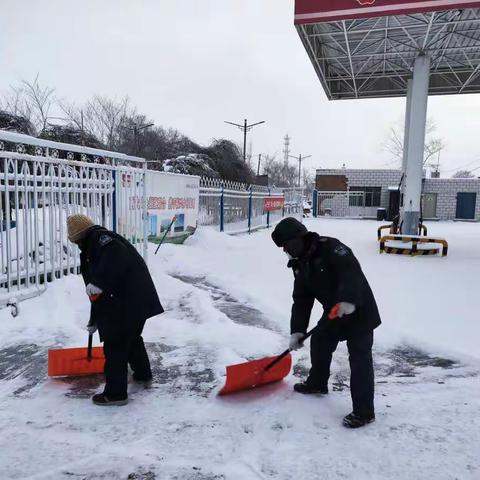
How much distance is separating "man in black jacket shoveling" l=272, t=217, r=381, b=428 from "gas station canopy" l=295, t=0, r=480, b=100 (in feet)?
27.2

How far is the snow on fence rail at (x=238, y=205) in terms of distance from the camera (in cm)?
1287

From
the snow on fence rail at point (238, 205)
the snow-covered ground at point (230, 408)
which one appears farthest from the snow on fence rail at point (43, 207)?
the snow on fence rail at point (238, 205)

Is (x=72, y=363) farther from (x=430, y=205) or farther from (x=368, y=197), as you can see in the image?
(x=430, y=205)

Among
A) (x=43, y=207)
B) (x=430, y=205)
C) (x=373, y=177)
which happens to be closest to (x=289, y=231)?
(x=43, y=207)

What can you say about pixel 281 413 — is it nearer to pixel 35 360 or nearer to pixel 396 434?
pixel 396 434

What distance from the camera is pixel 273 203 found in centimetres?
2017

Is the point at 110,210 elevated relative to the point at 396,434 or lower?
elevated

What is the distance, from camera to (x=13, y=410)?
289 centimetres

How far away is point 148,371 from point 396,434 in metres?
1.82

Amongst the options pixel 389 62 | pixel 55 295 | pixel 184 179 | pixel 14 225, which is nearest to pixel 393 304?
pixel 55 295

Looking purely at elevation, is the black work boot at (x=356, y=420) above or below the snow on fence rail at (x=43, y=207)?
below

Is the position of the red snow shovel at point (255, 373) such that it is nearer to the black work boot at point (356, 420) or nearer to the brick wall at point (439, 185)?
the black work boot at point (356, 420)

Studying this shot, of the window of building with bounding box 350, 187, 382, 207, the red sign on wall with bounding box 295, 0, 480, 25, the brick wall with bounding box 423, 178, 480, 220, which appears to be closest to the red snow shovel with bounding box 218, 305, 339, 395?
the red sign on wall with bounding box 295, 0, 480, 25

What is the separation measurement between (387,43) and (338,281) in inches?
483
